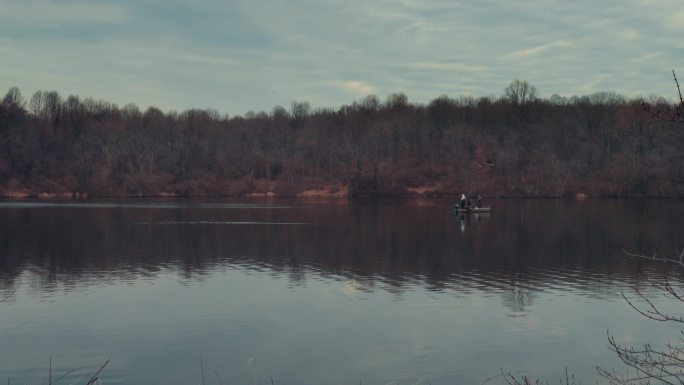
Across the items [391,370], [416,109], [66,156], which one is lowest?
[391,370]

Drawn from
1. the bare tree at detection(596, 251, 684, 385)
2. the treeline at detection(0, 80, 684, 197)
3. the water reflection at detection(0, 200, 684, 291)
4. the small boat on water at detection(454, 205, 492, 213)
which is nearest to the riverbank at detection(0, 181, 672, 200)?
the treeline at detection(0, 80, 684, 197)

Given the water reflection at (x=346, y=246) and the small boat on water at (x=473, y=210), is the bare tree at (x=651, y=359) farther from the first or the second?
the small boat on water at (x=473, y=210)

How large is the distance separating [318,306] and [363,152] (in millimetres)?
135156

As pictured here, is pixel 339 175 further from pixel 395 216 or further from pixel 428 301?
pixel 428 301

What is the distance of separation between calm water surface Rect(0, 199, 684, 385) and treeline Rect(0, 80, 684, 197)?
89.7 meters

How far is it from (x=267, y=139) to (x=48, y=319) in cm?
15313

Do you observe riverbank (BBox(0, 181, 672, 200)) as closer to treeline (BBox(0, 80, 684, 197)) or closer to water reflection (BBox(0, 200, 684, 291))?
treeline (BBox(0, 80, 684, 197))

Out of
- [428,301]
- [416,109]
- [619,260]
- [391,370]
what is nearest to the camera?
[391,370]

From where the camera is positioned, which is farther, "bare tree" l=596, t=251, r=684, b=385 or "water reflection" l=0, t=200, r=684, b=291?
"water reflection" l=0, t=200, r=684, b=291

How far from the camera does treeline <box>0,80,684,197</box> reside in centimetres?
14150

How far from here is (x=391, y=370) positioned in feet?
59.0

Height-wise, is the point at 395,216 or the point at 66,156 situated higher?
the point at 66,156

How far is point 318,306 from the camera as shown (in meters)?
26.3

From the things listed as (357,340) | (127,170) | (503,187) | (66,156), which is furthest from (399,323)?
(66,156)
